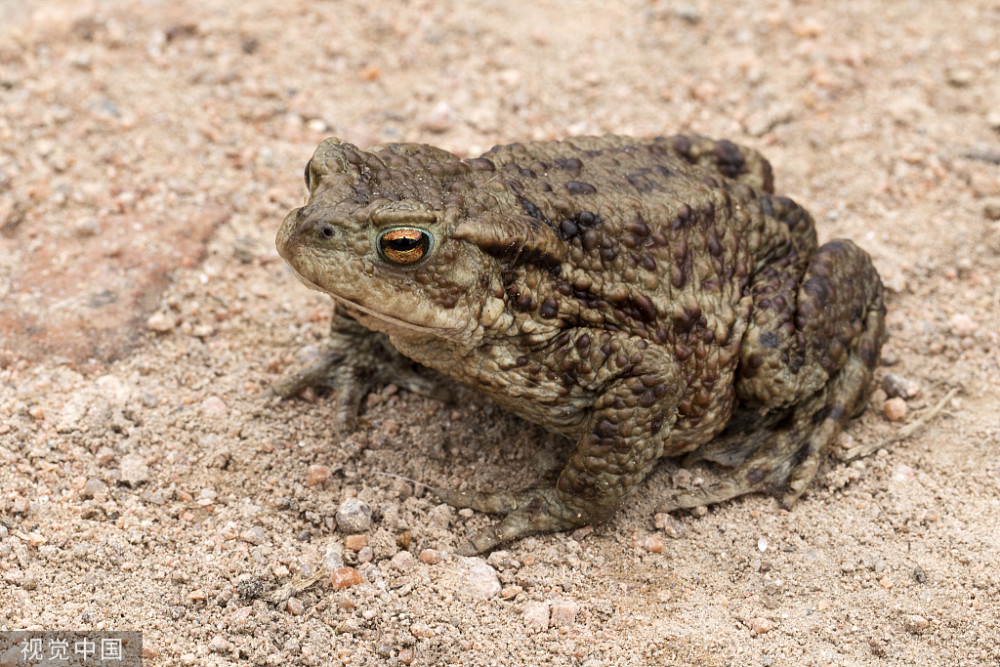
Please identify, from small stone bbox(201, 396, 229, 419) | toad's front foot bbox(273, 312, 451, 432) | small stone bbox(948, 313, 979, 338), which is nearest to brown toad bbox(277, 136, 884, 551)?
toad's front foot bbox(273, 312, 451, 432)

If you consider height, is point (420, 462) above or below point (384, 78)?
below

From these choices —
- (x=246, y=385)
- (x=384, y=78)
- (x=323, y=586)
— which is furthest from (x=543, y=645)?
(x=384, y=78)

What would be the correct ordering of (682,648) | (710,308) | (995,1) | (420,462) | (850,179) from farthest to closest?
(995,1) < (850,179) < (420,462) < (710,308) < (682,648)

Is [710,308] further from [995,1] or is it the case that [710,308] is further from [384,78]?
[995,1]

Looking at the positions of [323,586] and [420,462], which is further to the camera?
[420,462]

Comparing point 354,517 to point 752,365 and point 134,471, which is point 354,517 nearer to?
point 134,471

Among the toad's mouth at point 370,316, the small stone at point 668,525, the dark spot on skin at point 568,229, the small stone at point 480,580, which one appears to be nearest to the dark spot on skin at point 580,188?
the dark spot on skin at point 568,229

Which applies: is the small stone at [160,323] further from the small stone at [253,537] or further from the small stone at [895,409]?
the small stone at [895,409]
